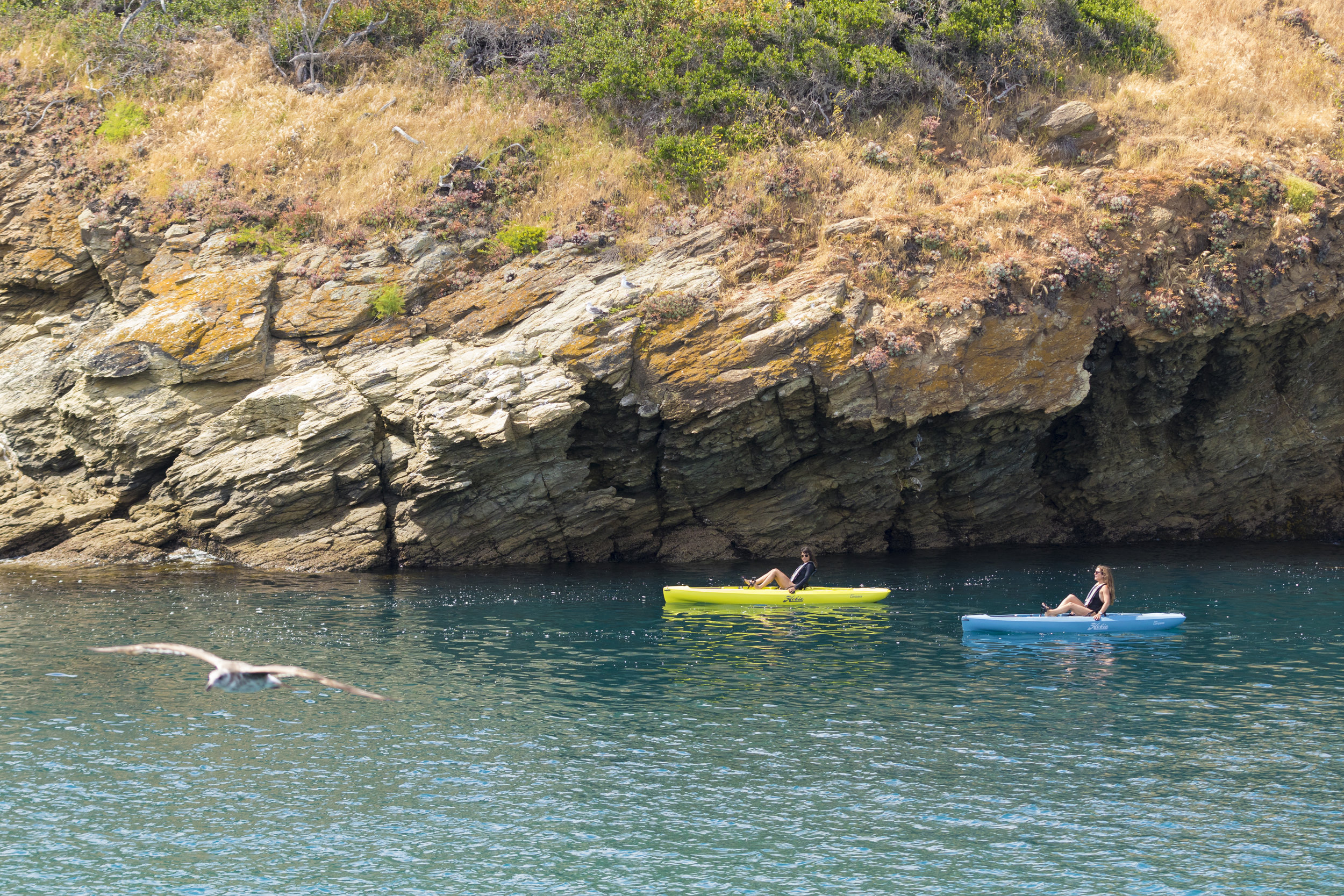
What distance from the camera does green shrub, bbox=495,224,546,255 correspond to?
31.5 meters

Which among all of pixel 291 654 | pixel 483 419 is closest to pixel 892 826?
pixel 291 654

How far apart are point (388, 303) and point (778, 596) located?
45.9 feet

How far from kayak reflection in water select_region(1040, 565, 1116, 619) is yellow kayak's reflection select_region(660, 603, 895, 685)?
373 centimetres

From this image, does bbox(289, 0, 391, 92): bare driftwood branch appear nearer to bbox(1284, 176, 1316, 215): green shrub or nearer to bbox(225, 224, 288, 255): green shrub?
bbox(225, 224, 288, 255): green shrub

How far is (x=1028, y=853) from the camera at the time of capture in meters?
11.5

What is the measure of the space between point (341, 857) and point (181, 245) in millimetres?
25429

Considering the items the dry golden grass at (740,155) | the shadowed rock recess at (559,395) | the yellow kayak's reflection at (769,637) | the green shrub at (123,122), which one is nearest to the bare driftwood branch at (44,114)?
the green shrub at (123,122)

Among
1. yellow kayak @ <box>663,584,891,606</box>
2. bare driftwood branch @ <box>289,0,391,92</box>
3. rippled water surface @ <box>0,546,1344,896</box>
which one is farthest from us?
bare driftwood branch @ <box>289,0,391,92</box>

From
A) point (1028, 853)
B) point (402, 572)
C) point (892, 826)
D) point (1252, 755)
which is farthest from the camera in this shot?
point (402, 572)

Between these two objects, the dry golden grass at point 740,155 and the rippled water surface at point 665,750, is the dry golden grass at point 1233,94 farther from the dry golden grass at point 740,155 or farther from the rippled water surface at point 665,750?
the rippled water surface at point 665,750

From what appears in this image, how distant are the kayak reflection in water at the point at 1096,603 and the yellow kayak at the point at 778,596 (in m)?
4.28

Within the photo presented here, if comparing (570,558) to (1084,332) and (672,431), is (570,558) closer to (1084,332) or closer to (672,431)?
(672,431)

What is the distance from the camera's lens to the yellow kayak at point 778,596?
25859 mm

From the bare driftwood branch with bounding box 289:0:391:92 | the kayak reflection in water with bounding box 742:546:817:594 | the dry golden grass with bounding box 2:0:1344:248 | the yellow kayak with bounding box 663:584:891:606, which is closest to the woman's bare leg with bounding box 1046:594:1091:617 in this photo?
the yellow kayak with bounding box 663:584:891:606
